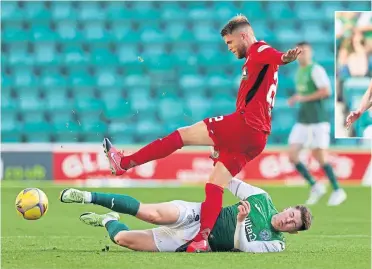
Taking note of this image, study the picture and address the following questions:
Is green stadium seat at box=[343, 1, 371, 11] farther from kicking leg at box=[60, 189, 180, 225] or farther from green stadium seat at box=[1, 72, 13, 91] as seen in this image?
kicking leg at box=[60, 189, 180, 225]

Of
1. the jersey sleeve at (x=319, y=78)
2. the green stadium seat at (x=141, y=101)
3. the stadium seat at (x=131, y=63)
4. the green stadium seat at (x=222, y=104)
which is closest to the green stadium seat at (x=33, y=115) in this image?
the stadium seat at (x=131, y=63)

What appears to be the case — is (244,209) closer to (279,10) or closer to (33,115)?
(33,115)

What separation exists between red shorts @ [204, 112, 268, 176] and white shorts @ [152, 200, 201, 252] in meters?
0.47

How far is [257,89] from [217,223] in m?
1.12

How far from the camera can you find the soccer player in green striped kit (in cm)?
1234

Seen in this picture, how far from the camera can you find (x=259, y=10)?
1752 centimetres

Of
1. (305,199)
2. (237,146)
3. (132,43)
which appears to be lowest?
(305,199)

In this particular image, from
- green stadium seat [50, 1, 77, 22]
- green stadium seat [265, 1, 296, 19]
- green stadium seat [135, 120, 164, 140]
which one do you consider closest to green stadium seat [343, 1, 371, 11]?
green stadium seat [265, 1, 296, 19]

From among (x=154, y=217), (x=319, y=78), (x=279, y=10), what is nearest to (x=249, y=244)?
(x=154, y=217)

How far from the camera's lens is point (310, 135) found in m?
12.8

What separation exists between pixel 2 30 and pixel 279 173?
5953mm

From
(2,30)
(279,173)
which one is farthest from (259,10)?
(2,30)

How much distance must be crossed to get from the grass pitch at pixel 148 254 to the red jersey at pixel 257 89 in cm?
105

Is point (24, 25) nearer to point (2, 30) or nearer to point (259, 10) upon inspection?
point (2, 30)
